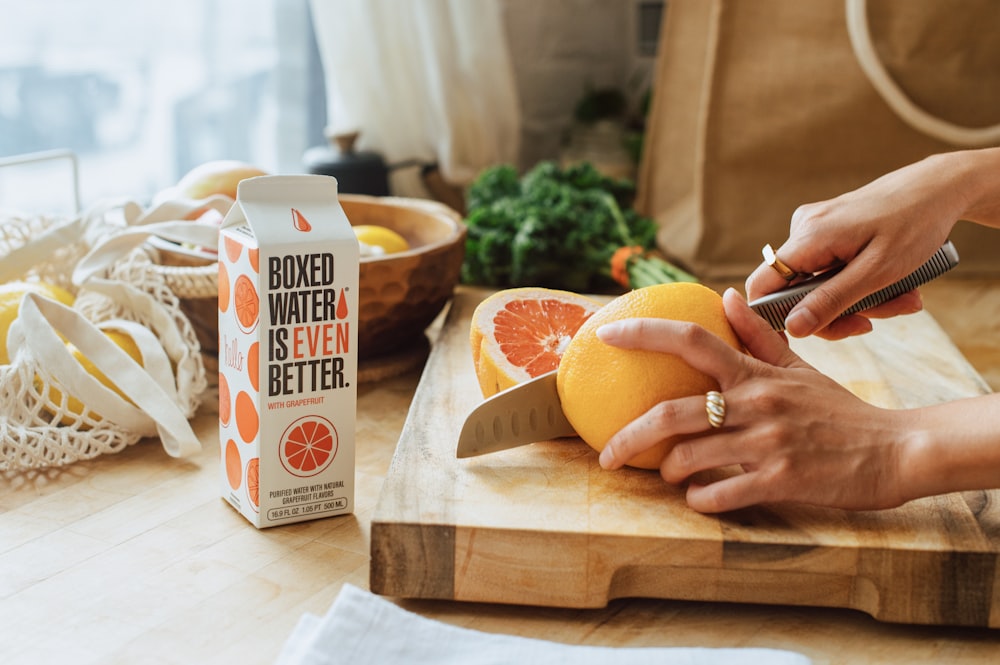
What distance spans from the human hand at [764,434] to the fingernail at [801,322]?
110mm

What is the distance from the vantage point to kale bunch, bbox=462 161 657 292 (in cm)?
152

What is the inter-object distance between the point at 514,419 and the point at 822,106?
1.03m

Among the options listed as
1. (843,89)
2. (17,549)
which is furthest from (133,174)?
(843,89)

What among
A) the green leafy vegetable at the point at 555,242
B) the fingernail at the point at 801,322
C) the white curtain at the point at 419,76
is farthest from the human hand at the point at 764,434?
the white curtain at the point at 419,76

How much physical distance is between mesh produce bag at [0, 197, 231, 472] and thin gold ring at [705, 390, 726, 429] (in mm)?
524

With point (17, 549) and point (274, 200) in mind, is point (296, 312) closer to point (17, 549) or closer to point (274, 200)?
point (274, 200)

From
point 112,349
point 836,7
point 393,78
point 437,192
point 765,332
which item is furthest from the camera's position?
point 437,192

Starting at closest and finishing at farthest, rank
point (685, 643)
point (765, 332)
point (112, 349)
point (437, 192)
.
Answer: point (685, 643), point (765, 332), point (112, 349), point (437, 192)

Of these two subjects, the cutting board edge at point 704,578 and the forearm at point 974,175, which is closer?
the cutting board edge at point 704,578

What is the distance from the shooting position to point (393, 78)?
196cm

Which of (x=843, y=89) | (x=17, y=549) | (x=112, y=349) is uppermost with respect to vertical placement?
(x=843, y=89)

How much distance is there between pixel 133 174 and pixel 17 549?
101 centimetres

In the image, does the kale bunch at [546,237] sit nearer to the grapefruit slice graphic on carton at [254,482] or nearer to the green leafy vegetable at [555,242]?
the green leafy vegetable at [555,242]

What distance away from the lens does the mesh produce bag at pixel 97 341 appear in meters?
0.95
